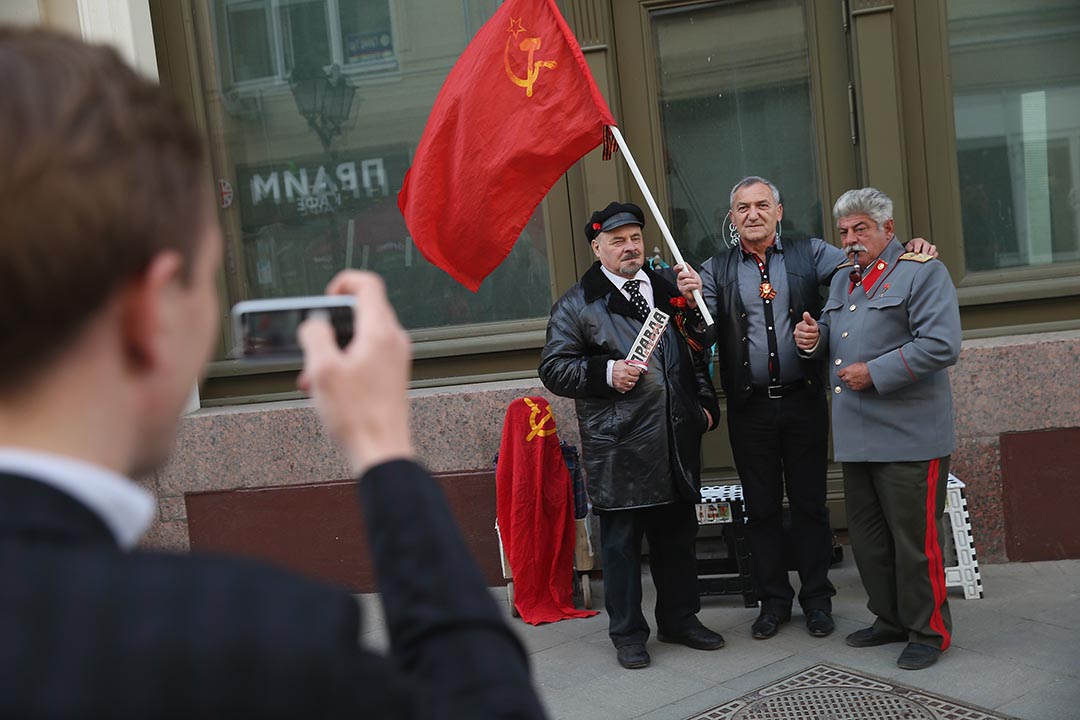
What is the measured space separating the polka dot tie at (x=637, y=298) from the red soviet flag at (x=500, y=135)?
2.08ft

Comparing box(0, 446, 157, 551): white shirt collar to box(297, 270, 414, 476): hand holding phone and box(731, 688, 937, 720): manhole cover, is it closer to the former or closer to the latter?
box(297, 270, 414, 476): hand holding phone

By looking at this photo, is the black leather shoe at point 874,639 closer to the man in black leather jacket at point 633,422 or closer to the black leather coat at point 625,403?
the man in black leather jacket at point 633,422

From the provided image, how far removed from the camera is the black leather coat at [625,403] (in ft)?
17.6

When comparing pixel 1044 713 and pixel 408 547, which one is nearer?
pixel 408 547

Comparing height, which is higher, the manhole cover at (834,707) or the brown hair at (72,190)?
the brown hair at (72,190)

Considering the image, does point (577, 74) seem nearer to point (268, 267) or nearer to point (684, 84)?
point (684, 84)

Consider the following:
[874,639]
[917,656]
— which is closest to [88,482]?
[917,656]

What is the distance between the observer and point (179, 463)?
6.88m

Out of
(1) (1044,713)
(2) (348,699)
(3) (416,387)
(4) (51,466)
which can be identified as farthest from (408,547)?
(3) (416,387)

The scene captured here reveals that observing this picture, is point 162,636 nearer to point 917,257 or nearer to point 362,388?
point 362,388

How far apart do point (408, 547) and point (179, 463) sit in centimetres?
620

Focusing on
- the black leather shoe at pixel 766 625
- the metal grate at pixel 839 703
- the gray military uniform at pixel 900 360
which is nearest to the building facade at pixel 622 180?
the black leather shoe at pixel 766 625

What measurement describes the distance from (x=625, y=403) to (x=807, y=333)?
35.9 inches

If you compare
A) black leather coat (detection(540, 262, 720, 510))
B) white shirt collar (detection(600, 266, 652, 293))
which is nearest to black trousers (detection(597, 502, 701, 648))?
black leather coat (detection(540, 262, 720, 510))
